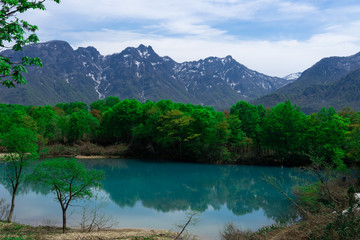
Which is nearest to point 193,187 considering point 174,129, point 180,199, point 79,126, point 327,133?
point 180,199

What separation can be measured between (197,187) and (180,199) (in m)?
6.41

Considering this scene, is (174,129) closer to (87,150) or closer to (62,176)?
(87,150)

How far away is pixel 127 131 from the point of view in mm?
69188

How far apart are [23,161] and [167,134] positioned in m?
38.7

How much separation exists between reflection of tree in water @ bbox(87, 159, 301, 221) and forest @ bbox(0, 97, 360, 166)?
172 inches

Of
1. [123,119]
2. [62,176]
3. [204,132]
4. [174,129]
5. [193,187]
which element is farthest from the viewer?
[123,119]

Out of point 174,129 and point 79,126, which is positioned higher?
point 79,126

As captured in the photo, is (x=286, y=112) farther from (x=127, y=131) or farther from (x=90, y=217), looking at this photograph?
(x=90, y=217)

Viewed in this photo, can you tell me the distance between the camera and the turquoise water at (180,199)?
24.3m

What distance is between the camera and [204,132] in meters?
57.4

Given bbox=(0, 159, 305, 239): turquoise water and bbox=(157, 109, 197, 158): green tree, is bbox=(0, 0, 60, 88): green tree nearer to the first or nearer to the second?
bbox=(0, 159, 305, 239): turquoise water

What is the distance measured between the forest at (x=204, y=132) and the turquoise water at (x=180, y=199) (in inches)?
186

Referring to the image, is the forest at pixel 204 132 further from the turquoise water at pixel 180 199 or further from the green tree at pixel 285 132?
the turquoise water at pixel 180 199

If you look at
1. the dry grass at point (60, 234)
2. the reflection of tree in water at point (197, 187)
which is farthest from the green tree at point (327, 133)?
the dry grass at point (60, 234)
